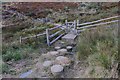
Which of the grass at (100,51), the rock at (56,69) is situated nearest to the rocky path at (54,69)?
the rock at (56,69)

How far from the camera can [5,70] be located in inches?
150

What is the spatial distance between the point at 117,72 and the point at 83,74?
0.54 meters

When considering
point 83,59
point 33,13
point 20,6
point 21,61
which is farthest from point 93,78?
point 20,6

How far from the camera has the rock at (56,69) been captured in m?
3.28

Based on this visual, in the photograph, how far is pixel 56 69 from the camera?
3.37 m

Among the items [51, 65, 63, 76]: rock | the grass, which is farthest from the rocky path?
the grass

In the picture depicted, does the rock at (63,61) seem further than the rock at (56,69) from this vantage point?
Yes

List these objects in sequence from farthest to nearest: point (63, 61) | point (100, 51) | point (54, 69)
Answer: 1. point (63, 61)
2. point (54, 69)
3. point (100, 51)

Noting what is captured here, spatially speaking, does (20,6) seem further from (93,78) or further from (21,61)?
(93,78)

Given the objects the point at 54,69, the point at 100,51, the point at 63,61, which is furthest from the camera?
the point at 63,61

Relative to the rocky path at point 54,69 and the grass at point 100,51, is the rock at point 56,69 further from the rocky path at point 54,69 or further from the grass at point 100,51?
the grass at point 100,51

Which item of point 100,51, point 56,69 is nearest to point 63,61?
point 56,69

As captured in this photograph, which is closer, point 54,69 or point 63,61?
point 54,69

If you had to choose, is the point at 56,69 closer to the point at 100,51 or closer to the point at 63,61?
the point at 63,61
